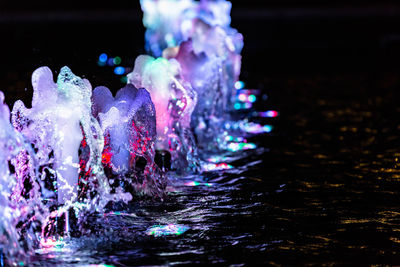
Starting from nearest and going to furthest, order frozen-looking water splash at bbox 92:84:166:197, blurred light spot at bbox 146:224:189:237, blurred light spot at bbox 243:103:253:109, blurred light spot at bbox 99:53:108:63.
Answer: blurred light spot at bbox 146:224:189:237, frozen-looking water splash at bbox 92:84:166:197, blurred light spot at bbox 243:103:253:109, blurred light spot at bbox 99:53:108:63

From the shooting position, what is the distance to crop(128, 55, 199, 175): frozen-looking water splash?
7.84 m

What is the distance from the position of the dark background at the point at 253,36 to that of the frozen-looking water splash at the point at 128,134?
586 cm

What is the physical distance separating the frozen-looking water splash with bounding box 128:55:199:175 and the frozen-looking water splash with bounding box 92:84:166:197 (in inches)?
35.8

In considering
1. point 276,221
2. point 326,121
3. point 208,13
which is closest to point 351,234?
point 276,221

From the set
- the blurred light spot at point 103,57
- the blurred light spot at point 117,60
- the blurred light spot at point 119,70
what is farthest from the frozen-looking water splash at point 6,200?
the blurred light spot at point 103,57

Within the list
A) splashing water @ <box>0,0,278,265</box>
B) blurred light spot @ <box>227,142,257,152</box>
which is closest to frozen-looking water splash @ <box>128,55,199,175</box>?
splashing water @ <box>0,0,278,265</box>

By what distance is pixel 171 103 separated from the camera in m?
7.99

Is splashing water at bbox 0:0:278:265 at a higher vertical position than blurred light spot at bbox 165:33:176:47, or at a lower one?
lower

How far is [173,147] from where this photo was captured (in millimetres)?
8031

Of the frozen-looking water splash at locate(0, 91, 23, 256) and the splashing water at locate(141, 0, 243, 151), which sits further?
the splashing water at locate(141, 0, 243, 151)

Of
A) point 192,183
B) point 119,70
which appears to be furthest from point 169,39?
point 192,183

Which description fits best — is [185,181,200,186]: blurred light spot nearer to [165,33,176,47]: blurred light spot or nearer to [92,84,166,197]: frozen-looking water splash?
[92,84,166,197]: frozen-looking water splash

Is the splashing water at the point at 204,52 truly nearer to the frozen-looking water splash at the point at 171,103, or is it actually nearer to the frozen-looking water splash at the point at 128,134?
the frozen-looking water splash at the point at 171,103

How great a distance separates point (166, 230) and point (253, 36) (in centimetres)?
1570
